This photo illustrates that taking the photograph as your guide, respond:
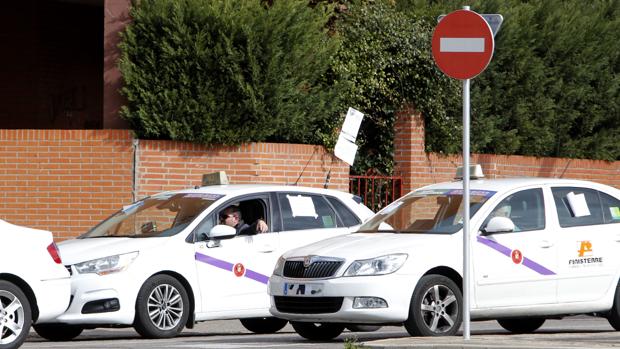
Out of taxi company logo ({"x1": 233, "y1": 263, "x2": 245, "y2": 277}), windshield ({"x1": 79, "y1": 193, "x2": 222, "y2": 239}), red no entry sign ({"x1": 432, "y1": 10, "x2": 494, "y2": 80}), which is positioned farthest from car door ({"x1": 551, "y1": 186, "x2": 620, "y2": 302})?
windshield ({"x1": 79, "y1": 193, "x2": 222, "y2": 239})

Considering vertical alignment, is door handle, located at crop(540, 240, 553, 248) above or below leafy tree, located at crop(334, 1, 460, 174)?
below

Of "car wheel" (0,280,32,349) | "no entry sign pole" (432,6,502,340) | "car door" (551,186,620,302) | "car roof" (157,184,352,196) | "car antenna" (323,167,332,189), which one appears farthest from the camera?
"car antenna" (323,167,332,189)

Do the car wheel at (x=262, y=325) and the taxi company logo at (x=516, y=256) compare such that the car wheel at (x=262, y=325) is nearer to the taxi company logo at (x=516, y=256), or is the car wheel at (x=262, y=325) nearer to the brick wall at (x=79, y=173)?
the taxi company logo at (x=516, y=256)

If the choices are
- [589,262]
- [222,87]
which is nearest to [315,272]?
[589,262]

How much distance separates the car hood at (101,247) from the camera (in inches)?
533

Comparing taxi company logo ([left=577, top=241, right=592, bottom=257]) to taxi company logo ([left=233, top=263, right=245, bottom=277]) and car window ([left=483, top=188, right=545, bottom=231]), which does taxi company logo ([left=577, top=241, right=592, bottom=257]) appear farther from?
taxi company logo ([left=233, top=263, right=245, bottom=277])

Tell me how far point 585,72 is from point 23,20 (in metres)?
10.4

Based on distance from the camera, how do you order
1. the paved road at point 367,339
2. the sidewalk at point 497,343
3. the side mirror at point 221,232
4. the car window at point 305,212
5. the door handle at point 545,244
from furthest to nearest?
the car window at point 305,212 → the side mirror at point 221,232 → the door handle at point 545,244 → the paved road at point 367,339 → the sidewalk at point 497,343

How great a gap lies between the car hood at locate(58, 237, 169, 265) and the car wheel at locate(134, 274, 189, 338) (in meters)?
0.37

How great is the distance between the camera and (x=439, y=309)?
12383mm

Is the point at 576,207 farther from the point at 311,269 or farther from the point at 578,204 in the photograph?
the point at 311,269

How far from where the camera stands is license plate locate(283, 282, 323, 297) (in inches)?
488

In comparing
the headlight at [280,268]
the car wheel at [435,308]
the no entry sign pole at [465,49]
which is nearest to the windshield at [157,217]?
the headlight at [280,268]

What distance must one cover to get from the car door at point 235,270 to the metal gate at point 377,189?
729cm
